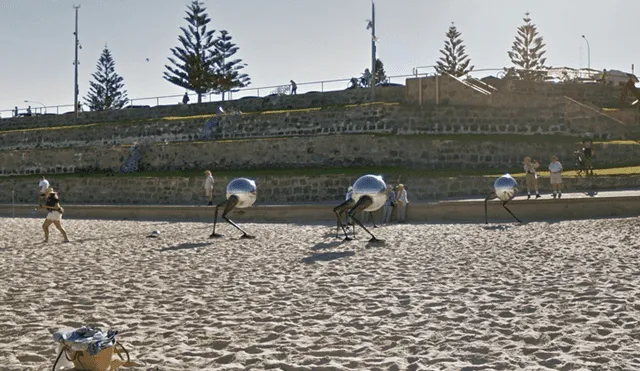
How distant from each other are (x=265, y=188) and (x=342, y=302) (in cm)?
1660

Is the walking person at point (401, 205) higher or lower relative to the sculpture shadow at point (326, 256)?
higher

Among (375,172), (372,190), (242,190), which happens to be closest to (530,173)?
(375,172)

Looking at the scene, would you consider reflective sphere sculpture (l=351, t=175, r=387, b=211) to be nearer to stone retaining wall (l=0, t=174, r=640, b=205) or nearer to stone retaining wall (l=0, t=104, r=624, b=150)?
stone retaining wall (l=0, t=174, r=640, b=205)

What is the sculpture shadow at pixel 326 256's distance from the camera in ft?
34.2

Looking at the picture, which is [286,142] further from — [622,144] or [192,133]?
[622,144]

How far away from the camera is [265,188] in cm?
2345

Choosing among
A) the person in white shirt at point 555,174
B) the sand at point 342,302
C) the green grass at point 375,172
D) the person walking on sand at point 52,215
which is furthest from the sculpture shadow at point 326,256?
the green grass at point 375,172

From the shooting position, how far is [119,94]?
60281mm

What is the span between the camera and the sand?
4.98 meters

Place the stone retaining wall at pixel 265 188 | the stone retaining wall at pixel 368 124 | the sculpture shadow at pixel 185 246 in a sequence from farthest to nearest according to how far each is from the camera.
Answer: the stone retaining wall at pixel 368 124, the stone retaining wall at pixel 265 188, the sculpture shadow at pixel 185 246

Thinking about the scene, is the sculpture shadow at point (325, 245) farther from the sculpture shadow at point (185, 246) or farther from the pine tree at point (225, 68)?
the pine tree at point (225, 68)

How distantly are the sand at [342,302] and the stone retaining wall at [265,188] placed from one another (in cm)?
824

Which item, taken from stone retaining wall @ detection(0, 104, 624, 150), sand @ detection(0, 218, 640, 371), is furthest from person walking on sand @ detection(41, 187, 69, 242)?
stone retaining wall @ detection(0, 104, 624, 150)

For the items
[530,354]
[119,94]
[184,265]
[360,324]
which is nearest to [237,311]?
[360,324]
